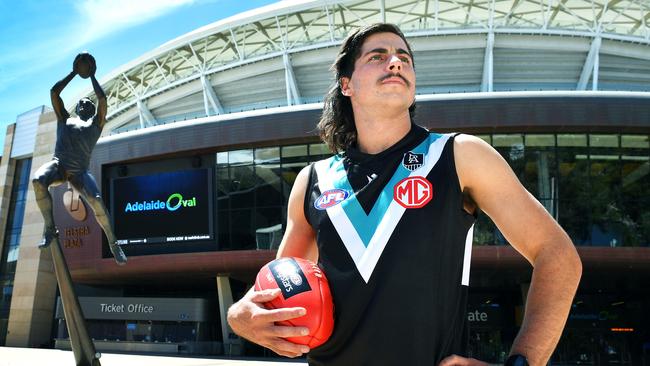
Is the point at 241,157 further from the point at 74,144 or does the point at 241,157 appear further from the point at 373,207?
the point at 373,207

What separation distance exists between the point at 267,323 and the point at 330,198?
68cm

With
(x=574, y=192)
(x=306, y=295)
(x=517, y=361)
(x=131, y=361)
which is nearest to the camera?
(x=517, y=361)

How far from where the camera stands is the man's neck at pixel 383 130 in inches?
114

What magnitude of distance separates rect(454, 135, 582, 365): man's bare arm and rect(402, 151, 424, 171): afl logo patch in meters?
0.16

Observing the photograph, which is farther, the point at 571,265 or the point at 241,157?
the point at 241,157

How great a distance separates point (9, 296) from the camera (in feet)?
145

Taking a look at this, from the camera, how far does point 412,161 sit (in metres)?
2.62

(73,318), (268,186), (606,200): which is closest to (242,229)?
(268,186)

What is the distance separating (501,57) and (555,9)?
18.0ft

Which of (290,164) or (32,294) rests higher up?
(290,164)

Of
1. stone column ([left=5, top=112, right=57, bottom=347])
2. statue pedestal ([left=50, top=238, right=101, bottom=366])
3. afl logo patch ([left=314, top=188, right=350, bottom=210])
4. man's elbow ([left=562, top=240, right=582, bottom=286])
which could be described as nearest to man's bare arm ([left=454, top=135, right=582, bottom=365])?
man's elbow ([left=562, top=240, right=582, bottom=286])

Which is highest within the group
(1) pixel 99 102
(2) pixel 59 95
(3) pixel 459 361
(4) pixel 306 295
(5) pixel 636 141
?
(5) pixel 636 141

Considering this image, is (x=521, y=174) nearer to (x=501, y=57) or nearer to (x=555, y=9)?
(x=501, y=57)

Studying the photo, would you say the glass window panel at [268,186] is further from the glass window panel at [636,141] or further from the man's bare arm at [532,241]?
the man's bare arm at [532,241]
